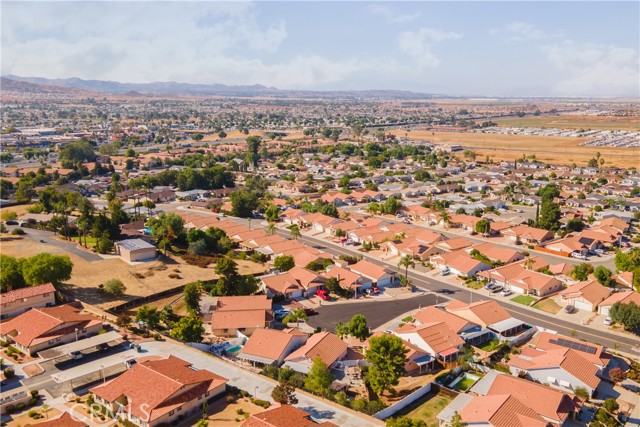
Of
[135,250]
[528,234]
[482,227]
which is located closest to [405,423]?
[135,250]

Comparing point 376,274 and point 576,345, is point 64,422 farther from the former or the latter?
point 576,345

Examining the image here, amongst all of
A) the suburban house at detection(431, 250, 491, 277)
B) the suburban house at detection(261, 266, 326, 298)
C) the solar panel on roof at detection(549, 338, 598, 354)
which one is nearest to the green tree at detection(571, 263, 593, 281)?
the suburban house at detection(431, 250, 491, 277)

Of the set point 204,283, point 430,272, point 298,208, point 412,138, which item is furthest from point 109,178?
point 412,138

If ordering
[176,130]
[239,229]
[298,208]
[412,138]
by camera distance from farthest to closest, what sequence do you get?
1. [176,130]
2. [412,138]
3. [298,208]
4. [239,229]

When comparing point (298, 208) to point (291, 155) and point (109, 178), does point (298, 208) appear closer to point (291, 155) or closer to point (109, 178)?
point (109, 178)

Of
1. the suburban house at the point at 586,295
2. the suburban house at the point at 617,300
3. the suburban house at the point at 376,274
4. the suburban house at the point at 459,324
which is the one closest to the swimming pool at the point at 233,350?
the suburban house at the point at 459,324

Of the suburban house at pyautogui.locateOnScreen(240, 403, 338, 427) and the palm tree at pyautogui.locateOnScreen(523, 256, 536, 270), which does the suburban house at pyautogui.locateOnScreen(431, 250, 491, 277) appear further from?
the suburban house at pyautogui.locateOnScreen(240, 403, 338, 427)

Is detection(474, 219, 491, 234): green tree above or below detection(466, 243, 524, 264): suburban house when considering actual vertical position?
above
